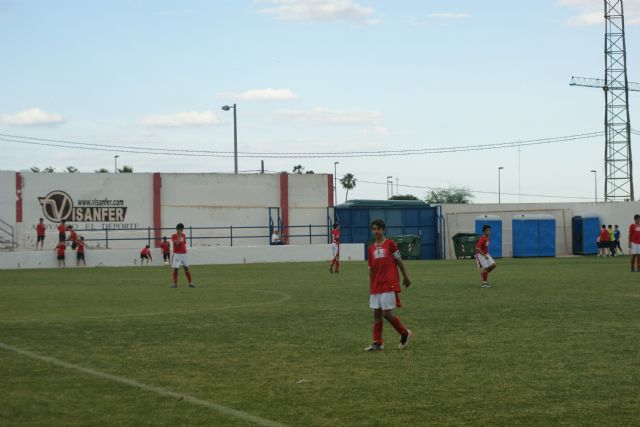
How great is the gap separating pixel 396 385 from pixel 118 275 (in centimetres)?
2719

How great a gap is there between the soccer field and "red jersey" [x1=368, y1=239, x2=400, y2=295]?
879 mm

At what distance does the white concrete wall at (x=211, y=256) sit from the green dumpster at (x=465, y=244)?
237 inches

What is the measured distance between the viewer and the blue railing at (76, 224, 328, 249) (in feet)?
173

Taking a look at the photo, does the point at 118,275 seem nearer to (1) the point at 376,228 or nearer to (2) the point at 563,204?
(1) the point at 376,228

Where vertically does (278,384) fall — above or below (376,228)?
below

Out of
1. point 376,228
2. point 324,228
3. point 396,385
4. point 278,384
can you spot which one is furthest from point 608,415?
point 324,228

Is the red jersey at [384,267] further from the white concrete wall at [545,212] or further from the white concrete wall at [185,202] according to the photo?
the white concrete wall at [545,212]

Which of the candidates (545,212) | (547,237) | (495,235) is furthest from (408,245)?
(545,212)

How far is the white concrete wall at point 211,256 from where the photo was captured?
4531 centimetres

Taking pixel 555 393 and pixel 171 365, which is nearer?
pixel 555 393

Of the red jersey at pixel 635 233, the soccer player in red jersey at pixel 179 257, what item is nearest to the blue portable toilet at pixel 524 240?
the red jersey at pixel 635 233

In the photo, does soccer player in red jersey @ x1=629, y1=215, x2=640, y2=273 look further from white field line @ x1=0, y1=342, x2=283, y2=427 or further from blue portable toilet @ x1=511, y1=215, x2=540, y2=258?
blue portable toilet @ x1=511, y1=215, x2=540, y2=258

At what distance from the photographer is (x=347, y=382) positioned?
33.5ft

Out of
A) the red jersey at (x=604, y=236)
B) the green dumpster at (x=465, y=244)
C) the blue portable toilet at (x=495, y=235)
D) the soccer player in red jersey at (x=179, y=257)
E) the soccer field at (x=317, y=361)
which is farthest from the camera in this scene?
the blue portable toilet at (x=495, y=235)
